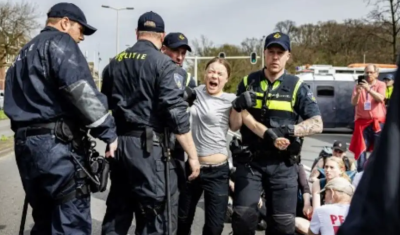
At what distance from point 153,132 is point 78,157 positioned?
610 millimetres

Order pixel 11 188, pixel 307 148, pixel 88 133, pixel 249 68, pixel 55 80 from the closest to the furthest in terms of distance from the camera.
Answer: pixel 55 80
pixel 88 133
pixel 11 188
pixel 307 148
pixel 249 68

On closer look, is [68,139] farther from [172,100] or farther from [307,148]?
[307,148]

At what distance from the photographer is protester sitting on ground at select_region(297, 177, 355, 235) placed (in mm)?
4566

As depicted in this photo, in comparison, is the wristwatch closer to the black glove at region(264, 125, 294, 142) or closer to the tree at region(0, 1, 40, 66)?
the black glove at region(264, 125, 294, 142)

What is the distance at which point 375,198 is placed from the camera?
1.08m

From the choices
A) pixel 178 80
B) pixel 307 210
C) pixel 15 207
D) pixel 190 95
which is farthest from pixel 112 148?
pixel 15 207

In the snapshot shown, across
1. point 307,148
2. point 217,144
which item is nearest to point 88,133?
point 217,144

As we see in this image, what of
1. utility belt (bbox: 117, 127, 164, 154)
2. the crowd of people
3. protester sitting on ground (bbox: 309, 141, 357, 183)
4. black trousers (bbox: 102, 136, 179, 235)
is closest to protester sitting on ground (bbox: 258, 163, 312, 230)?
protester sitting on ground (bbox: 309, 141, 357, 183)

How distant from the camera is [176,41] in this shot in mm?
5125

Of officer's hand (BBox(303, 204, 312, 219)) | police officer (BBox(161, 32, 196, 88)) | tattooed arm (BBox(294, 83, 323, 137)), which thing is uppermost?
police officer (BBox(161, 32, 196, 88))

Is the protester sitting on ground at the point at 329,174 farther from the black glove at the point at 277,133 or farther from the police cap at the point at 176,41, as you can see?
the police cap at the point at 176,41

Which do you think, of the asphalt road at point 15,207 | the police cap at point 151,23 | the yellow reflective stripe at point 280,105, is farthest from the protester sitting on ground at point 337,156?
the police cap at point 151,23

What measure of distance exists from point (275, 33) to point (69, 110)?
1.84 m

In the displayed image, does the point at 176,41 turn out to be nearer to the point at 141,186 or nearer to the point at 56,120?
the point at 141,186
